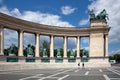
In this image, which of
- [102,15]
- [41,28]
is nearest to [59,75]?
[41,28]

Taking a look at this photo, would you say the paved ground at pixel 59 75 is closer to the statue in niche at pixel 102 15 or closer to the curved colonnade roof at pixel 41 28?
the curved colonnade roof at pixel 41 28

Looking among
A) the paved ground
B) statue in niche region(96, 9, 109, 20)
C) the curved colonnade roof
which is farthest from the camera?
statue in niche region(96, 9, 109, 20)

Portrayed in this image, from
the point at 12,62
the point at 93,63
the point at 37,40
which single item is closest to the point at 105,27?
the point at 93,63

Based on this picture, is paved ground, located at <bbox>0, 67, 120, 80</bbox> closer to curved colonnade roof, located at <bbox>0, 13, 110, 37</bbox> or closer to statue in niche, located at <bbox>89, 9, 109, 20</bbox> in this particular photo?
curved colonnade roof, located at <bbox>0, 13, 110, 37</bbox>

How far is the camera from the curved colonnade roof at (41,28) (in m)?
53.1

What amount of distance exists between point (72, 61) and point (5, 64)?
23902 millimetres

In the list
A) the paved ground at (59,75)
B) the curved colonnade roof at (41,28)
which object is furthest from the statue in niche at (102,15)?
the paved ground at (59,75)

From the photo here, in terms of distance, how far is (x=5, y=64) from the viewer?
161 ft

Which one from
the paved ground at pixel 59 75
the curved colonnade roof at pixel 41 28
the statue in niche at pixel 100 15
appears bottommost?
the paved ground at pixel 59 75

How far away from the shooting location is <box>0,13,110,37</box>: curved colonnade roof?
174 ft

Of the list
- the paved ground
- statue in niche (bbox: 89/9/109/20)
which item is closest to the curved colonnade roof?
statue in niche (bbox: 89/9/109/20)

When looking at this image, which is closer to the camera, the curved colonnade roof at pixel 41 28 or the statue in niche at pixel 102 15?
the curved colonnade roof at pixel 41 28

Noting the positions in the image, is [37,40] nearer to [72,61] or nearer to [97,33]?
[72,61]

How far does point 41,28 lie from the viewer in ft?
211
